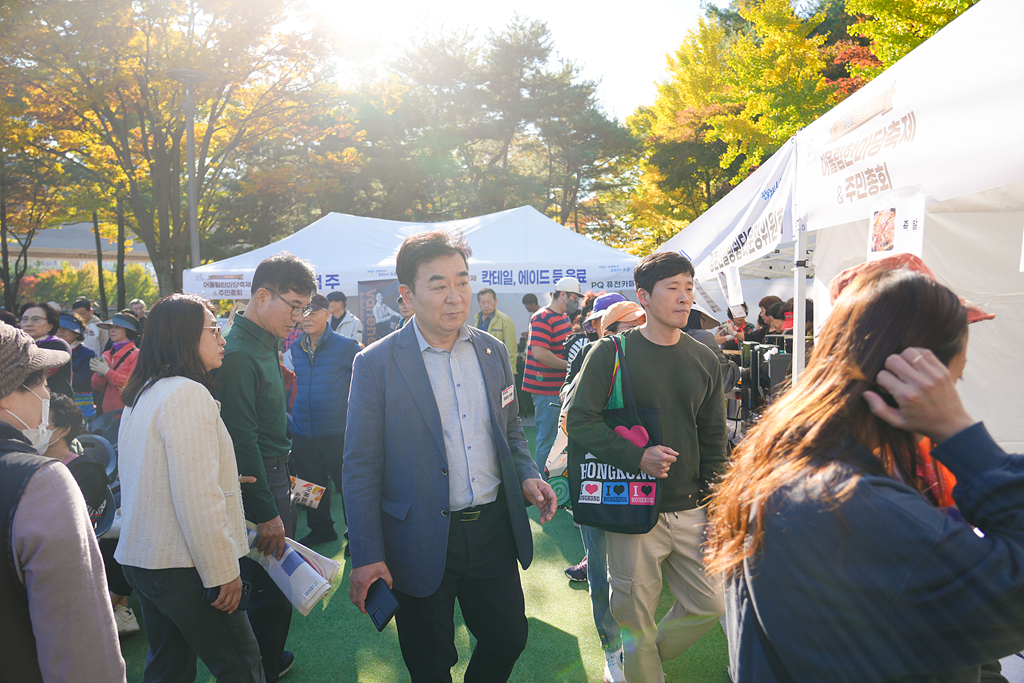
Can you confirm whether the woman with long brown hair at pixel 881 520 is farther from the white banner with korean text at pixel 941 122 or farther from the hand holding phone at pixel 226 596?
the hand holding phone at pixel 226 596

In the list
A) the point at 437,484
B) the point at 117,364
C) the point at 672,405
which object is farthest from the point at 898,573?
the point at 117,364

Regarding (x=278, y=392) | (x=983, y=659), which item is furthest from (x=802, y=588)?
(x=278, y=392)

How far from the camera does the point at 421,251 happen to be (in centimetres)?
219

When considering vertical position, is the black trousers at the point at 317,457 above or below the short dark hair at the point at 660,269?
below

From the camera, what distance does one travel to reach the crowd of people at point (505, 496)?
965 mm

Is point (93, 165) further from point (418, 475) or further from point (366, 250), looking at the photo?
point (418, 475)

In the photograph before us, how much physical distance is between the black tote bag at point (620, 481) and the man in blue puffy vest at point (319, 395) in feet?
8.29

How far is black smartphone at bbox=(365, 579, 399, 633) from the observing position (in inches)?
74.3

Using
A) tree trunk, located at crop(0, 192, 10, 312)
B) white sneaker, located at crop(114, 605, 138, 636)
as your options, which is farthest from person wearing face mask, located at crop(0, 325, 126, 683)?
tree trunk, located at crop(0, 192, 10, 312)

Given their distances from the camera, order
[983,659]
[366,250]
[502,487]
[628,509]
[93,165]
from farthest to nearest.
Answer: [93,165]
[366,250]
[628,509]
[502,487]
[983,659]

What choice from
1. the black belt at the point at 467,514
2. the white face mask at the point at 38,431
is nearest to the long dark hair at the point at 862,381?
the black belt at the point at 467,514

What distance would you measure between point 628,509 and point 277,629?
72.7 inches

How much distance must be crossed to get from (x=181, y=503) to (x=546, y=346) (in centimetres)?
410

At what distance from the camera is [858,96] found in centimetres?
301
